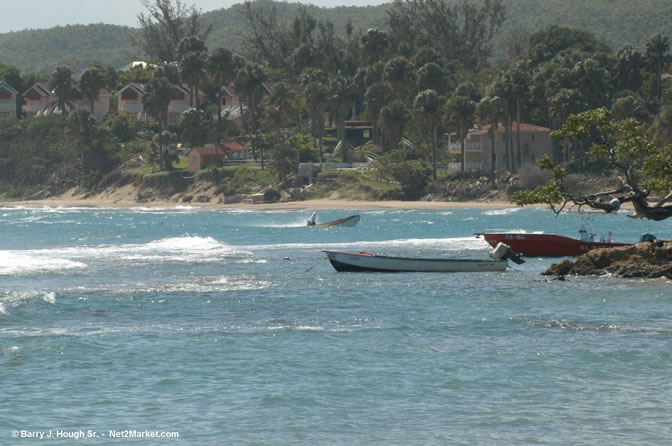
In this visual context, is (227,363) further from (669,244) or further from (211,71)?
(211,71)

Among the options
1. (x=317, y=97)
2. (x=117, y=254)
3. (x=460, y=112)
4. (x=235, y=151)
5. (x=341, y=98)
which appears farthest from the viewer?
(x=235, y=151)

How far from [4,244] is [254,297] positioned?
43.5 metres

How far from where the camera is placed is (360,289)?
42.6 m

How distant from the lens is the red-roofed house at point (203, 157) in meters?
144

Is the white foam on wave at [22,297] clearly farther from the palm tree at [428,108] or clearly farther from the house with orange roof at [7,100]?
the house with orange roof at [7,100]

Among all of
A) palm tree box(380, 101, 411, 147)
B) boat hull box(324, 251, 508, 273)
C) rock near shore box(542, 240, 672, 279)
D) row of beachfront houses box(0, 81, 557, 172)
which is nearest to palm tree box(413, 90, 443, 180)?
palm tree box(380, 101, 411, 147)

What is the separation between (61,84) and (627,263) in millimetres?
132951

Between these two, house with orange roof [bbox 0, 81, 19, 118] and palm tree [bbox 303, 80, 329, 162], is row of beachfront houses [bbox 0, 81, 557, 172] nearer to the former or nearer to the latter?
house with orange roof [bbox 0, 81, 19, 118]

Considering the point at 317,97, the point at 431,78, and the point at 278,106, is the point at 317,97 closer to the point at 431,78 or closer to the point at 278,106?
the point at 278,106

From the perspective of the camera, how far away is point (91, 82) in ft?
525

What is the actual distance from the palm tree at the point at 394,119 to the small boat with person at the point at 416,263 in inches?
3187

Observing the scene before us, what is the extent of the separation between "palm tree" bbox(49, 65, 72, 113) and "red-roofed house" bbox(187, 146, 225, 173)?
30.7 metres

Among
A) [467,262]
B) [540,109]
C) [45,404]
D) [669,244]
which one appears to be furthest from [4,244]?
[540,109]

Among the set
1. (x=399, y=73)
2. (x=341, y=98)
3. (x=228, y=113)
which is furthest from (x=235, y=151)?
(x=399, y=73)
